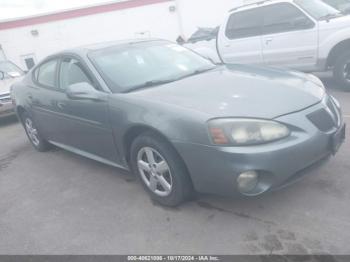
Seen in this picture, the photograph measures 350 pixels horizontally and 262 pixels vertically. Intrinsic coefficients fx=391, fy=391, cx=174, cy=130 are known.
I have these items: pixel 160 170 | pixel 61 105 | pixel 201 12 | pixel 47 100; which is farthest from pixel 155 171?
pixel 201 12

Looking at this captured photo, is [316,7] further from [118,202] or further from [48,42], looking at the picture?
[48,42]

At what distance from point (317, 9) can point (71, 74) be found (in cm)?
483

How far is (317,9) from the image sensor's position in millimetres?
7090

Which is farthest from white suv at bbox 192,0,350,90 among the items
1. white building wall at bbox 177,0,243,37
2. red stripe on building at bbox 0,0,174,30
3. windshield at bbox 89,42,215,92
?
red stripe on building at bbox 0,0,174,30

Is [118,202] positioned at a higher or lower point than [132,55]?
lower

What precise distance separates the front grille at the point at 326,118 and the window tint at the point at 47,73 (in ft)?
10.4

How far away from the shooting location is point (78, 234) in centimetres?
347

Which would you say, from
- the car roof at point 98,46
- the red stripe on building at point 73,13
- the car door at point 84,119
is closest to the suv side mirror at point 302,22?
the car roof at point 98,46

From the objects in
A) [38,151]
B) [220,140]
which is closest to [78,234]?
[220,140]

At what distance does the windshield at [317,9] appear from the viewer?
6945 millimetres

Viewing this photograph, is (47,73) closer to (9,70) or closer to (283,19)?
(283,19)

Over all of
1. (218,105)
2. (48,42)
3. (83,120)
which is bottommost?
(48,42)

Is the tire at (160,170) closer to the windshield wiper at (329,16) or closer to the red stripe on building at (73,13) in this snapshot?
the windshield wiper at (329,16)

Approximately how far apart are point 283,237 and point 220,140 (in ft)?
2.88
